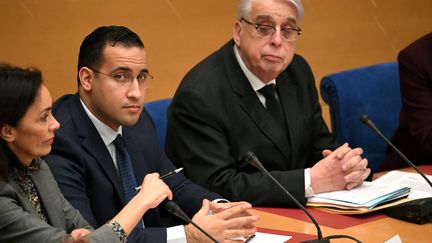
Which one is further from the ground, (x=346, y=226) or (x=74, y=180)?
(x=74, y=180)

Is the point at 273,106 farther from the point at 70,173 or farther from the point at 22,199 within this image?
the point at 22,199

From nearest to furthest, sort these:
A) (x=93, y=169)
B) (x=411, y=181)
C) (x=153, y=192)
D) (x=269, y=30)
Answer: (x=153, y=192) → (x=93, y=169) → (x=411, y=181) → (x=269, y=30)

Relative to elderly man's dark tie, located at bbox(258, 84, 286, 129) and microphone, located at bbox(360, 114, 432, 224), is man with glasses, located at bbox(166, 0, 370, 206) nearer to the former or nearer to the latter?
elderly man's dark tie, located at bbox(258, 84, 286, 129)

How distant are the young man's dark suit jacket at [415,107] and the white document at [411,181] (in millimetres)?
487

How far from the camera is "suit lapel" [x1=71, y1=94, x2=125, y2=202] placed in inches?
94.7

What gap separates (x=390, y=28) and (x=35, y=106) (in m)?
3.94

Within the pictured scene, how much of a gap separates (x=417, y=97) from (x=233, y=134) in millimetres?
1162

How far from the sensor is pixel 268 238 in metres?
2.30

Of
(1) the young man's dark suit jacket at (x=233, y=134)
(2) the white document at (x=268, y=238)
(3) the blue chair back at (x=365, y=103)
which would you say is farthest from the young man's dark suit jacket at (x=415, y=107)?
(2) the white document at (x=268, y=238)

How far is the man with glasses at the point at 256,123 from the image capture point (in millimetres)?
2779

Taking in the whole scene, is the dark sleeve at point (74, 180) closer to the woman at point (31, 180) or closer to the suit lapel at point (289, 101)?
the woman at point (31, 180)

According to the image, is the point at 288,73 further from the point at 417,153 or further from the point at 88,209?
the point at 88,209

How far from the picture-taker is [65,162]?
2312 millimetres

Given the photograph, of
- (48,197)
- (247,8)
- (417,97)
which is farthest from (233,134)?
(417,97)
